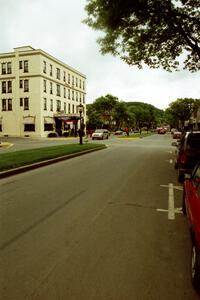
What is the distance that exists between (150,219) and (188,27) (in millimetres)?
12646

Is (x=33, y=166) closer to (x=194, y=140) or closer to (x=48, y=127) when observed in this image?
(x=194, y=140)

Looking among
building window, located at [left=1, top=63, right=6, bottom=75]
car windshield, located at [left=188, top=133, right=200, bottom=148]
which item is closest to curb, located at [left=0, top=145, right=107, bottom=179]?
car windshield, located at [left=188, top=133, right=200, bottom=148]

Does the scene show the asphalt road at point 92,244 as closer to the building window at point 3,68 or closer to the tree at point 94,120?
the building window at point 3,68

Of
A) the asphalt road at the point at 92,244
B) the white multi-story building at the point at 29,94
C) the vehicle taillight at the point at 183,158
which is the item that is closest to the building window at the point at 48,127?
the white multi-story building at the point at 29,94

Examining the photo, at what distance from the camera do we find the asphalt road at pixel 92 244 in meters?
3.29

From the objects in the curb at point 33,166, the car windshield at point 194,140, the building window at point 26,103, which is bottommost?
the curb at point 33,166

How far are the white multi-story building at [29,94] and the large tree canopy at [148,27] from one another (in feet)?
100

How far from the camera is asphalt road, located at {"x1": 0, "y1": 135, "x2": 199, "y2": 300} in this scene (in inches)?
130

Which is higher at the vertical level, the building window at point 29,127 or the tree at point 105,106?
the tree at point 105,106

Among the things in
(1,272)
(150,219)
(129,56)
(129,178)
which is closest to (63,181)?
(129,178)

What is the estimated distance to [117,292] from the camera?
321 cm

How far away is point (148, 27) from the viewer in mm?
15156

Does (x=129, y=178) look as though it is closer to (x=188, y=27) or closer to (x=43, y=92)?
(x=188, y=27)

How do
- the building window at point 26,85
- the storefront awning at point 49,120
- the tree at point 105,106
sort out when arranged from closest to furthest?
the building window at point 26,85, the storefront awning at point 49,120, the tree at point 105,106
